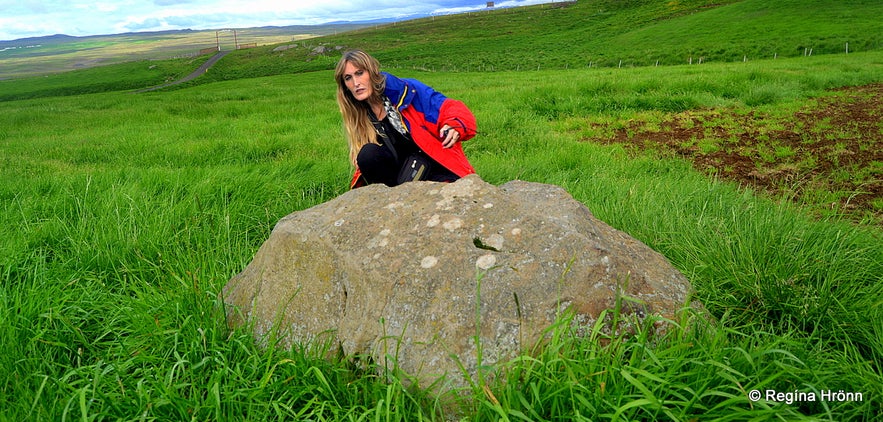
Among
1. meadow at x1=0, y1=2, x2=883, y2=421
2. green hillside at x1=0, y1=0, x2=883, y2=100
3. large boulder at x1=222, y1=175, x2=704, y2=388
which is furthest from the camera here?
green hillside at x1=0, y1=0, x2=883, y2=100

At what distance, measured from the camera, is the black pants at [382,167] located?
14.3ft

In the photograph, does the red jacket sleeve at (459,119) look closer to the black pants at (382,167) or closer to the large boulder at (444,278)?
the black pants at (382,167)

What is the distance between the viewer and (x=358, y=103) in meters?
4.57

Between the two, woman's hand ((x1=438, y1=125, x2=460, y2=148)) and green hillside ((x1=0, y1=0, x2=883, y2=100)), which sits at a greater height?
green hillside ((x1=0, y1=0, x2=883, y2=100))

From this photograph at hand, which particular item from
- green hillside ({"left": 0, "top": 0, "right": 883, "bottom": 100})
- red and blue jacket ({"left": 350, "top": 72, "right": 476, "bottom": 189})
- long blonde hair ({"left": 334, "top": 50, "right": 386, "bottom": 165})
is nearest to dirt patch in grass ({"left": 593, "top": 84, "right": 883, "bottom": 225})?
red and blue jacket ({"left": 350, "top": 72, "right": 476, "bottom": 189})

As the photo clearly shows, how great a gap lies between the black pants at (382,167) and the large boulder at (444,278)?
1.46 meters

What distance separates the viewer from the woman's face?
4.33 m

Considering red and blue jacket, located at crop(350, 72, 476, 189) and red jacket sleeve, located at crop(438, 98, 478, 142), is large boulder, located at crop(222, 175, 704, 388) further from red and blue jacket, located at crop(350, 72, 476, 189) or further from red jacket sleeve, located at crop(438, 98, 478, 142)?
red and blue jacket, located at crop(350, 72, 476, 189)

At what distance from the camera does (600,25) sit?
72.8 meters

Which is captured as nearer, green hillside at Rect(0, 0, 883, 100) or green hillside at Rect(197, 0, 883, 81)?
green hillside at Rect(197, 0, 883, 81)

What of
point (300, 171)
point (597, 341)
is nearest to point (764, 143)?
point (300, 171)

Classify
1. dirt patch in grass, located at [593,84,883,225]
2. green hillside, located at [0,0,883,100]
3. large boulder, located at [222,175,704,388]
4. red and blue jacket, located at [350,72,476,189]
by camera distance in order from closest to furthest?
large boulder, located at [222,175,704,388], red and blue jacket, located at [350,72,476,189], dirt patch in grass, located at [593,84,883,225], green hillside, located at [0,0,883,100]

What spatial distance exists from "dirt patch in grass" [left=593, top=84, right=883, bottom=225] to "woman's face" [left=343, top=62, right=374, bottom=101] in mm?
3949

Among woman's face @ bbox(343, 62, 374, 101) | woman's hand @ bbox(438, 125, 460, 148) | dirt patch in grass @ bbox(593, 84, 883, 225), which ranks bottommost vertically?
dirt patch in grass @ bbox(593, 84, 883, 225)
